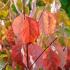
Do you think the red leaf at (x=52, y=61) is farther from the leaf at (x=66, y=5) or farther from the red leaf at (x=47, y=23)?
the leaf at (x=66, y=5)

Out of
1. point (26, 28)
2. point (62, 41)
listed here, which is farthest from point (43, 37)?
point (26, 28)

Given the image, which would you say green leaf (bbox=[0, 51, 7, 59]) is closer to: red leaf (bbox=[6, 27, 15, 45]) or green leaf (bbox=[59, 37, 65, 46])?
red leaf (bbox=[6, 27, 15, 45])

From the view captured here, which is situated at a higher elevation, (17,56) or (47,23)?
(47,23)

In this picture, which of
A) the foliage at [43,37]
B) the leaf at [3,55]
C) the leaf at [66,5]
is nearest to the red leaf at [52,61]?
the foliage at [43,37]

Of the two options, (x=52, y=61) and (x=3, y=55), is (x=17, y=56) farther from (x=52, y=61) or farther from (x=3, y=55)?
(x=3, y=55)

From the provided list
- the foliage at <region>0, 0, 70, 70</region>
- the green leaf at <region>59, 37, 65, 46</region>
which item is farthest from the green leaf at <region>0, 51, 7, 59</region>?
the green leaf at <region>59, 37, 65, 46</region>
